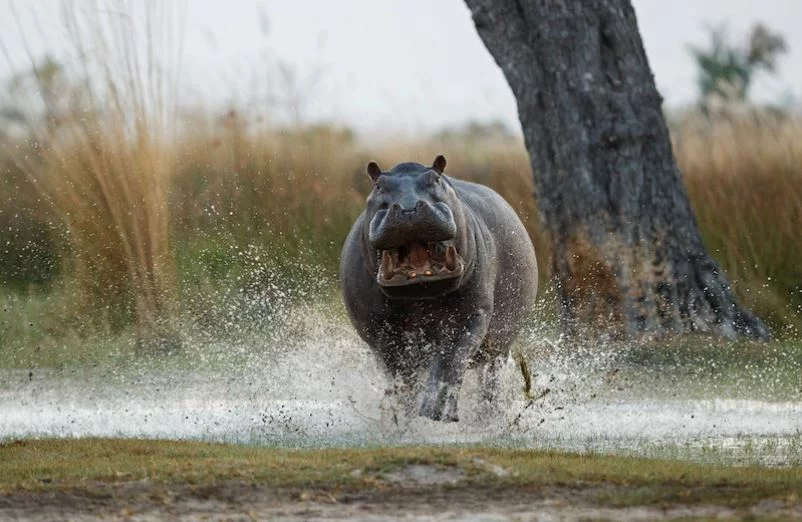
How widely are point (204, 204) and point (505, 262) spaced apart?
5.10 meters

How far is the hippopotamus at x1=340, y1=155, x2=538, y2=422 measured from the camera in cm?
719

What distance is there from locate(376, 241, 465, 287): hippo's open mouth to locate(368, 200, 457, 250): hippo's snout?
0.07 m

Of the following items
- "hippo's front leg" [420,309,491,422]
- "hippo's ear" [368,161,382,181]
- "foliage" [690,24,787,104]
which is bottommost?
"hippo's front leg" [420,309,491,422]

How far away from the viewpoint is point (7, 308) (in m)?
12.4

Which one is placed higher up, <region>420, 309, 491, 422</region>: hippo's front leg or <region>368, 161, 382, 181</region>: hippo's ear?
<region>368, 161, 382, 181</region>: hippo's ear

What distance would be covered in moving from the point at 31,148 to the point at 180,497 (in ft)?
23.4

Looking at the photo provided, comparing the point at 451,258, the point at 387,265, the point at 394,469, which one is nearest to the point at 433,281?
the point at 451,258

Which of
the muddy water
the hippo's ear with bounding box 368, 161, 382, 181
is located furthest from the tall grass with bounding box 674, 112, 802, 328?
the hippo's ear with bounding box 368, 161, 382, 181

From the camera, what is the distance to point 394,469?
19.3 ft

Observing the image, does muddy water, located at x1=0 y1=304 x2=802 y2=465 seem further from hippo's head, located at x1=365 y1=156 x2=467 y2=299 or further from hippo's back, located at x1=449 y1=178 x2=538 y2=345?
hippo's head, located at x1=365 y1=156 x2=467 y2=299

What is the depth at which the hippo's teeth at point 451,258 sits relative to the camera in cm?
729

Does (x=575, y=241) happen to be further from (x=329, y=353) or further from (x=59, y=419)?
(x=59, y=419)

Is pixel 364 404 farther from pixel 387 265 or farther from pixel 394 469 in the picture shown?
pixel 394 469

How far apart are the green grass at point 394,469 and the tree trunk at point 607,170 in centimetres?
624
